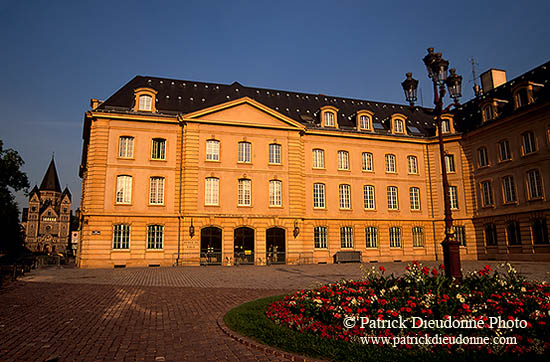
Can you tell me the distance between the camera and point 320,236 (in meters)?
32.4

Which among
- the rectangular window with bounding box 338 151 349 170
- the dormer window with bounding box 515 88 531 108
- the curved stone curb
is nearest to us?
the curved stone curb

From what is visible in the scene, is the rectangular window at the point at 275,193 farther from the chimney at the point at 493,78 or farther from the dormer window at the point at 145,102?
the chimney at the point at 493,78

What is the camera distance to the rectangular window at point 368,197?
34206mm

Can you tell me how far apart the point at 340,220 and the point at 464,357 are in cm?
2712

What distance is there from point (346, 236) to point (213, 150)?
13298mm

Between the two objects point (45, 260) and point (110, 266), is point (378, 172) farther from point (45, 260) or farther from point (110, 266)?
point (45, 260)

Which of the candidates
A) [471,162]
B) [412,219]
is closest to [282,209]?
[412,219]

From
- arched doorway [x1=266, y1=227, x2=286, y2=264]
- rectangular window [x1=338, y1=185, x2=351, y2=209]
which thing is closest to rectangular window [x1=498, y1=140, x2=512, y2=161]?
rectangular window [x1=338, y1=185, x2=351, y2=209]

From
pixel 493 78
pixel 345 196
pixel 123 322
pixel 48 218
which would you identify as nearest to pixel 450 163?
pixel 345 196

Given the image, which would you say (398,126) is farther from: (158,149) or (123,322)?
(123,322)

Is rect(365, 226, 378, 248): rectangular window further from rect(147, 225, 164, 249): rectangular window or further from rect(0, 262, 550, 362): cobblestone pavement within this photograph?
rect(0, 262, 550, 362): cobblestone pavement

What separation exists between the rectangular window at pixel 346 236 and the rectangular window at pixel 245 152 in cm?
993

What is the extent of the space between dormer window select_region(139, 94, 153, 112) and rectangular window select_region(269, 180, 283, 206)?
11.1 metres

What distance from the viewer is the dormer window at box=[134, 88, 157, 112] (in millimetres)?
29748
